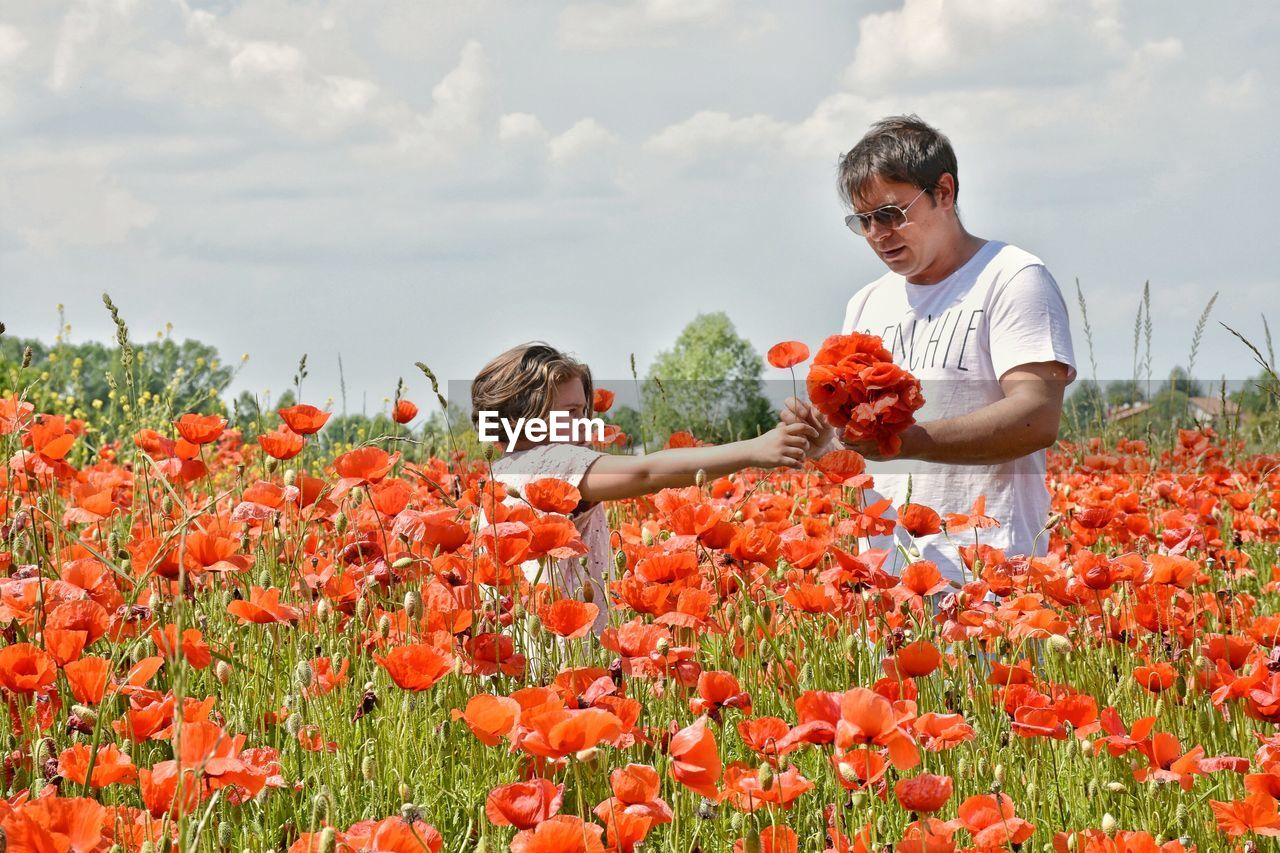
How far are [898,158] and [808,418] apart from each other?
914mm

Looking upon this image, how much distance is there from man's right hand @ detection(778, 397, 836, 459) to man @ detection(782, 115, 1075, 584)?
68 mm

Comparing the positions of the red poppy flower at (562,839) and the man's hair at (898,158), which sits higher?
the man's hair at (898,158)

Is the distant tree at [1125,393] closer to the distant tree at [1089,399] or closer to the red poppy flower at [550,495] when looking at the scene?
the distant tree at [1089,399]

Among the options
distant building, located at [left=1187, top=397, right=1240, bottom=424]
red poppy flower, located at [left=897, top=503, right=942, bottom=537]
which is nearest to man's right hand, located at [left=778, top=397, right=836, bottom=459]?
red poppy flower, located at [left=897, top=503, right=942, bottom=537]

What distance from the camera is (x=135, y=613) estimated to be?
239 centimetres

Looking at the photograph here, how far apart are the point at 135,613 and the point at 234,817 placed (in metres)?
0.54

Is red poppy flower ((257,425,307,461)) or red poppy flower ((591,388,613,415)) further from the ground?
red poppy flower ((591,388,613,415))

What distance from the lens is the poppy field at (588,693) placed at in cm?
159

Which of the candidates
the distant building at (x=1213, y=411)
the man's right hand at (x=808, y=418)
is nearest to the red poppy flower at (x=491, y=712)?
the man's right hand at (x=808, y=418)

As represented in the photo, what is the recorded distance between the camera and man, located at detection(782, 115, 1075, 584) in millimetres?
3150

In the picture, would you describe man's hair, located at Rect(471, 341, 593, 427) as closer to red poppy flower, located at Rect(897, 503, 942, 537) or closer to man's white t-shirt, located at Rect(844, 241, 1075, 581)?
man's white t-shirt, located at Rect(844, 241, 1075, 581)

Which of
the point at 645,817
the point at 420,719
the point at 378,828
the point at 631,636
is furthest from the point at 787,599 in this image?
the point at 378,828

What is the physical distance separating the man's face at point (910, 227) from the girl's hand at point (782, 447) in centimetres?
84

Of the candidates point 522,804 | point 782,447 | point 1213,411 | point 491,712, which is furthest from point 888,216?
point 1213,411
